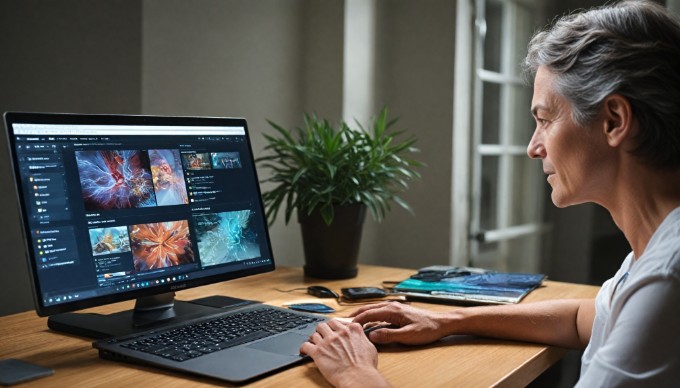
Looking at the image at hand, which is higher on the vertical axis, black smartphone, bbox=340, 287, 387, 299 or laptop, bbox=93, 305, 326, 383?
laptop, bbox=93, 305, 326, 383

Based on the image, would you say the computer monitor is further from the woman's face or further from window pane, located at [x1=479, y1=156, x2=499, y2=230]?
window pane, located at [x1=479, y1=156, x2=499, y2=230]

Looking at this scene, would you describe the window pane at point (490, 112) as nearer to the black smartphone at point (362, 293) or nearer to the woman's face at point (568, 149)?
the black smartphone at point (362, 293)

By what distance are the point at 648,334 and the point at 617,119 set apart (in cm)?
35

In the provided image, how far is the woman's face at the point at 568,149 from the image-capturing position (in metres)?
1.13

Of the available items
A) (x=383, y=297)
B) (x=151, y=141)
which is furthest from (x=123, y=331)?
(x=383, y=297)

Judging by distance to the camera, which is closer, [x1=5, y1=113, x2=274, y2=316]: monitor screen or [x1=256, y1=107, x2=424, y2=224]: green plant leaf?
[x1=5, y1=113, x2=274, y2=316]: monitor screen

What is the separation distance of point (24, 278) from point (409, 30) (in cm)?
196


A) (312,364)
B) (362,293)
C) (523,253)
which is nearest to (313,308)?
(362,293)

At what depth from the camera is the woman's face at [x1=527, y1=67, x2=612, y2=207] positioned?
1131 mm

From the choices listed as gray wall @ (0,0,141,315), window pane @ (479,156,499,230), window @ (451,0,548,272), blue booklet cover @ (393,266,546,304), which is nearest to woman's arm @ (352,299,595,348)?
blue booklet cover @ (393,266,546,304)

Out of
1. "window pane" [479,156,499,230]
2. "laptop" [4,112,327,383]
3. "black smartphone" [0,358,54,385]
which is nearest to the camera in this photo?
"black smartphone" [0,358,54,385]

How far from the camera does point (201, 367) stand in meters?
1.11

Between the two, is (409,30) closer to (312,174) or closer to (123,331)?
(312,174)

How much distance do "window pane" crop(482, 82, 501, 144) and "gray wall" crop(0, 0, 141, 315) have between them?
5.56 feet
